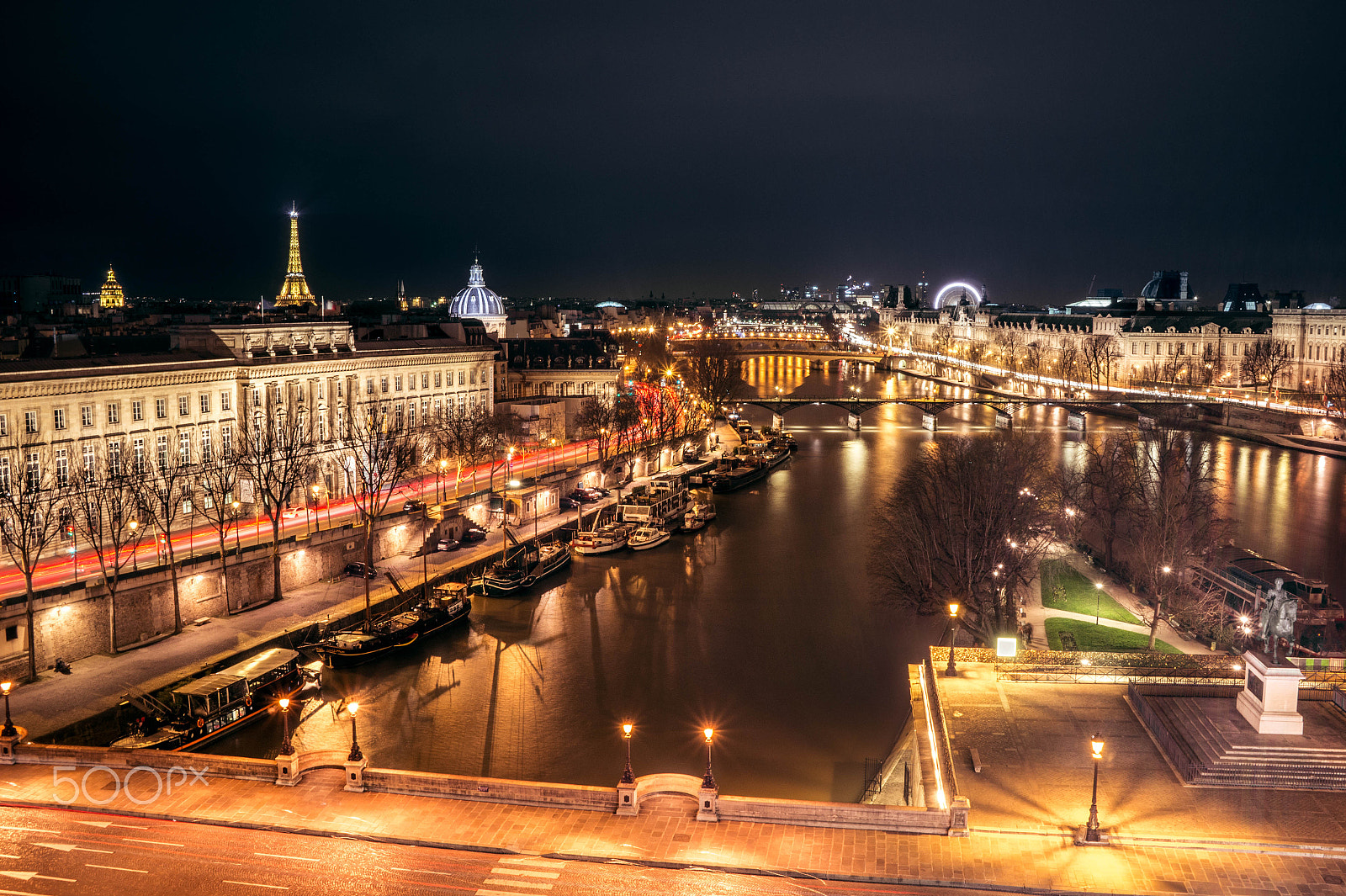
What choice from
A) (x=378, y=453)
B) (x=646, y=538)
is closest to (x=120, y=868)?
(x=378, y=453)

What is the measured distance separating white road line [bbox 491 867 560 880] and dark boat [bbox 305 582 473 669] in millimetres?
11526

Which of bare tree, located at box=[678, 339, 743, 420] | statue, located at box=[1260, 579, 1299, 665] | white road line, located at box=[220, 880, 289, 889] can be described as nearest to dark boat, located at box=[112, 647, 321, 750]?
white road line, located at box=[220, 880, 289, 889]

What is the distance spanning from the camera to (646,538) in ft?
105

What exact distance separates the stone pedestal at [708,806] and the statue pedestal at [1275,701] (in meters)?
6.58

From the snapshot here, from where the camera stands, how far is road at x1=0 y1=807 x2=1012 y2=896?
9.92 m

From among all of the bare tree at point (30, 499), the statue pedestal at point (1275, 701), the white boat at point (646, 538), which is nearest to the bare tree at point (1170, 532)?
the statue pedestal at point (1275, 701)

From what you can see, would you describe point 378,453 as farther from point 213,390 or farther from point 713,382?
point 713,382

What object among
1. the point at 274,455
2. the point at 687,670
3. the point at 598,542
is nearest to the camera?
the point at 687,670

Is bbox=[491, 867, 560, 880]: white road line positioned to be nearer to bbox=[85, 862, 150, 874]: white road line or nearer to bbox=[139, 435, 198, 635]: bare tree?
bbox=[85, 862, 150, 874]: white road line

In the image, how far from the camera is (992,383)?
261 feet

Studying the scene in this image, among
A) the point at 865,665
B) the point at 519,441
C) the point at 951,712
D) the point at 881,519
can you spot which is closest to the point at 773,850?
the point at 951,712

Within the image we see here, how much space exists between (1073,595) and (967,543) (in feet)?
15.3

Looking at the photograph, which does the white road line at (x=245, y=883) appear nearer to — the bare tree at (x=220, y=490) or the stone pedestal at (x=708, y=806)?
the stone pedestal at (x=708, y=806)

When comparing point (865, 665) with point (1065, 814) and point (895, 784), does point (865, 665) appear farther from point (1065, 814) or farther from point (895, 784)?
point (1065, 814)
